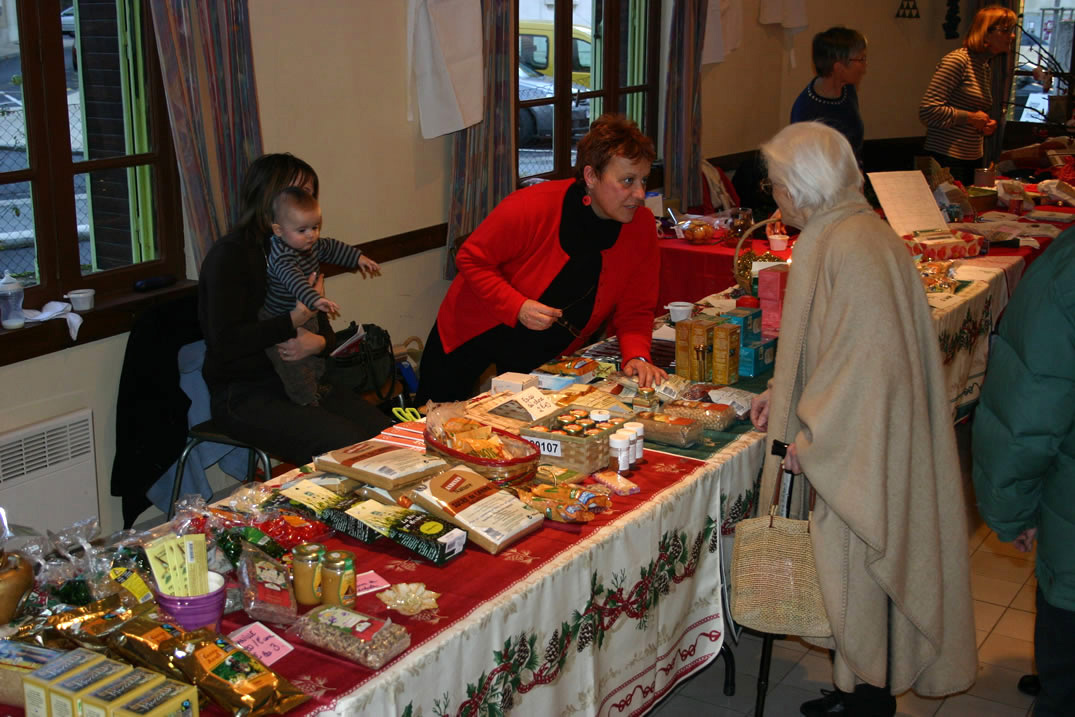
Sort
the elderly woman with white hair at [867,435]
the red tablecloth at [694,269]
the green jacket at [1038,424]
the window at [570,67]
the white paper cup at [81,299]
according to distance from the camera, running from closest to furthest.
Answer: the green jacket at [1038,424] → the elderly woman with white hair at [867,435] → the white paper cup at [81,299] → the red tablecloth at [694,269] → the window at [570,67]

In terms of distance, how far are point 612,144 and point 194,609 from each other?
1.85m

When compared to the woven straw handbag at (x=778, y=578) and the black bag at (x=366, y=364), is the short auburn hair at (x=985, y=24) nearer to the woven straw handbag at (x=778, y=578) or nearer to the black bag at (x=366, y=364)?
the black bag at (x=366, y=364)

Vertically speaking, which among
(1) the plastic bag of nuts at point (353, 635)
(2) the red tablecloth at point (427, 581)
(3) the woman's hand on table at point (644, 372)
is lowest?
(2) the red tablecloth at point (427, 581)

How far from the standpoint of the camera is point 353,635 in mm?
1657

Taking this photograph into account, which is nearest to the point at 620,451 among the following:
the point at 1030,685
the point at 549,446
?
the point at 549,446

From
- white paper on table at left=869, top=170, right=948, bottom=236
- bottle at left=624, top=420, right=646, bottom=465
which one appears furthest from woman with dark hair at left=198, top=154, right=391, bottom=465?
white paper on table at left=869, top=170, right=948, bottom=236

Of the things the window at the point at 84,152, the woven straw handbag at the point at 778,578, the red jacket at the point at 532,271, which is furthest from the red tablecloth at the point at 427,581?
the window at the point at 84,152

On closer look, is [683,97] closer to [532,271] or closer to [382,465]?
[532,271]

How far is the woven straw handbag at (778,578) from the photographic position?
2.25m

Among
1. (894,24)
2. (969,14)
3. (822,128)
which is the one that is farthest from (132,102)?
(969,14)

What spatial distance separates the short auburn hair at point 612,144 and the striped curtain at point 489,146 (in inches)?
70.5

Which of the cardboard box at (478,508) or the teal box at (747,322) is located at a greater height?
the teal box at (747,322)

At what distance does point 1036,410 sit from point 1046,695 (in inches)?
23.5

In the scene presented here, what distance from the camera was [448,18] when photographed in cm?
456
